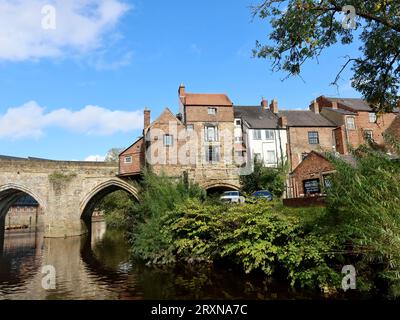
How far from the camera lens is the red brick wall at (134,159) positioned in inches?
1337

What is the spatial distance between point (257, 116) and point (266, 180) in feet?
45.2

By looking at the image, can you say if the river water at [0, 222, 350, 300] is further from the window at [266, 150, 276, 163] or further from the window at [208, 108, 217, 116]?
the window at [266, 150, 276, 163]

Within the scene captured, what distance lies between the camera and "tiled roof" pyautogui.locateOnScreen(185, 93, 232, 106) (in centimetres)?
3656

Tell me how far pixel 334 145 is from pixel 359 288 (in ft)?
110

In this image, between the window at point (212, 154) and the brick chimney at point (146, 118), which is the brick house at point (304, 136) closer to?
the window at point (212, 154)

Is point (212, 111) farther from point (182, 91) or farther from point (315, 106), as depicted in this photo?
point (315, 106)

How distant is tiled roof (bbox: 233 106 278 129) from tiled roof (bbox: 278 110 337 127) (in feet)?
5.48

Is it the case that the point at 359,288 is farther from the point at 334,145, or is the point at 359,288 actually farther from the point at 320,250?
the point at 334,145

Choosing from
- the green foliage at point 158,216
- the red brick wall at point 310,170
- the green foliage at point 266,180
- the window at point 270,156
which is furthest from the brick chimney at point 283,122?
the green foliage at point 158,216

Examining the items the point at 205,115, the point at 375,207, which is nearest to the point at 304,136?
the point at 205,115

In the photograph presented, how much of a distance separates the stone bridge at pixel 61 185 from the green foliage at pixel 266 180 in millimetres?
12719

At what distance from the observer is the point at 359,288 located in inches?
379
